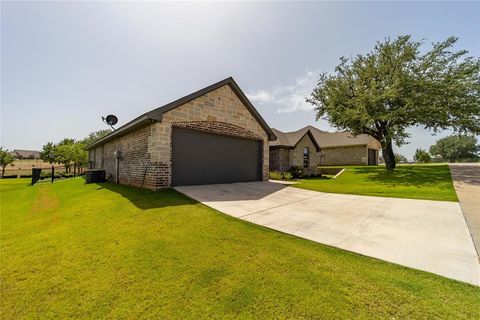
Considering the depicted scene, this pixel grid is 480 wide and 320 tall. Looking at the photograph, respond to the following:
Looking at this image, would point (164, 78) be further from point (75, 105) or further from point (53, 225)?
point (53, 225)

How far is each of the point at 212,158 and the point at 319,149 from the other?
54.1ft

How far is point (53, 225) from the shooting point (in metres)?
5.35

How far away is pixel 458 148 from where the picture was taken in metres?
54.6

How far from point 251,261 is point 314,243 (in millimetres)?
1367

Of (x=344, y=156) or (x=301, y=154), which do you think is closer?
(x=301, y=154)

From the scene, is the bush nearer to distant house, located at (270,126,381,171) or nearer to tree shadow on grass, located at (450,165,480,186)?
distant house, located at (270,126,381,171)

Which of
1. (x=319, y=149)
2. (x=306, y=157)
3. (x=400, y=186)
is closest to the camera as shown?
A: (x=400, y=186)

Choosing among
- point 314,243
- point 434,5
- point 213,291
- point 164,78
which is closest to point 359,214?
point 314,243

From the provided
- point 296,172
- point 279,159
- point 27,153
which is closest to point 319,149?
point 296,172

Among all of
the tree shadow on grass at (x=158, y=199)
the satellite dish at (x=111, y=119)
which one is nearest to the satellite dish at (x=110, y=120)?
the satellite dish at (x=111, y=119)

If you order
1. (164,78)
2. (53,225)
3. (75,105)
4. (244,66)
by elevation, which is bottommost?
(53,225)

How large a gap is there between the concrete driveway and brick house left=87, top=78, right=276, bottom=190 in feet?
6.38

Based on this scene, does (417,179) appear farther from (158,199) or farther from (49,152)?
(49,152)

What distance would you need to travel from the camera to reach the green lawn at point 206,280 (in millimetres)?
2211
